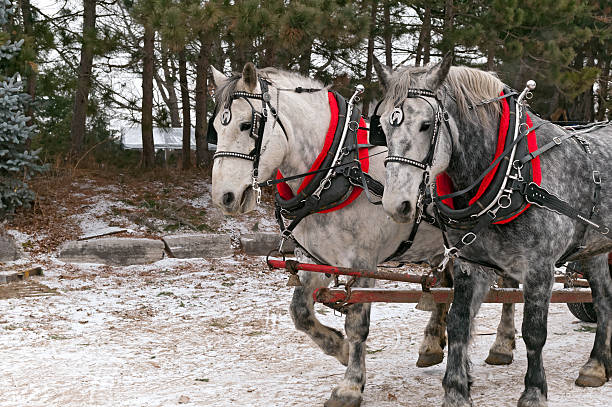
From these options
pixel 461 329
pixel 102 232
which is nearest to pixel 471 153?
pixel 461 329

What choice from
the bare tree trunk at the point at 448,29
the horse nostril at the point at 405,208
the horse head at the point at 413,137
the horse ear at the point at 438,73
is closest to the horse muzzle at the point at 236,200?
the horse head at the point at 413,137

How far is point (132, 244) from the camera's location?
33.8ft

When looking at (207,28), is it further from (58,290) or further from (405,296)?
(405,296)

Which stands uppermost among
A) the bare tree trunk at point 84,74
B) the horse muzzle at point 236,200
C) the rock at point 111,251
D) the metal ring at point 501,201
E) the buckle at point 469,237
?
the bare tree trunk at point 84,74

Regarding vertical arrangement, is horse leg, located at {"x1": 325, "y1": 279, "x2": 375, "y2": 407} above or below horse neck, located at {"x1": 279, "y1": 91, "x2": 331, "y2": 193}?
below

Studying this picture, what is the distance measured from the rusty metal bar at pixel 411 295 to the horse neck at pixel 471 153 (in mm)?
906

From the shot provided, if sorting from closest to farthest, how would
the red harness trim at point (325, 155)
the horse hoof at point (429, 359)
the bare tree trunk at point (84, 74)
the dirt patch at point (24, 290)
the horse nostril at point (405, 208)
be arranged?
1. the horse nostril at point (405, 208)
2. the red harness trim at point (325, 155)
3. the horse hoof at point (429, 359)
4. the dirt patch at point (24, 290)
5. the bare tree trunk at point (84, 74)

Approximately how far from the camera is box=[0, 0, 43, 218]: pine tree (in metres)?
10.4

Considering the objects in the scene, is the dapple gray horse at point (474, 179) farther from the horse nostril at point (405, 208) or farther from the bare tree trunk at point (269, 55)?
the bare tree trunk at point (269, 55)

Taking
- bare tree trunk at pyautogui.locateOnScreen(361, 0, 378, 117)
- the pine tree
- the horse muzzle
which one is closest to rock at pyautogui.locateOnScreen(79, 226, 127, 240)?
the pine tree

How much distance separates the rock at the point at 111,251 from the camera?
10094mm

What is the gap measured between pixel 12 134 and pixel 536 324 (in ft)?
30.5

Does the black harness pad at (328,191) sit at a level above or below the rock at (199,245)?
above

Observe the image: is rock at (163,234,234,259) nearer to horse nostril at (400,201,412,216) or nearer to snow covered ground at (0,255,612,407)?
snow covered ground at (0,255,612,407)
